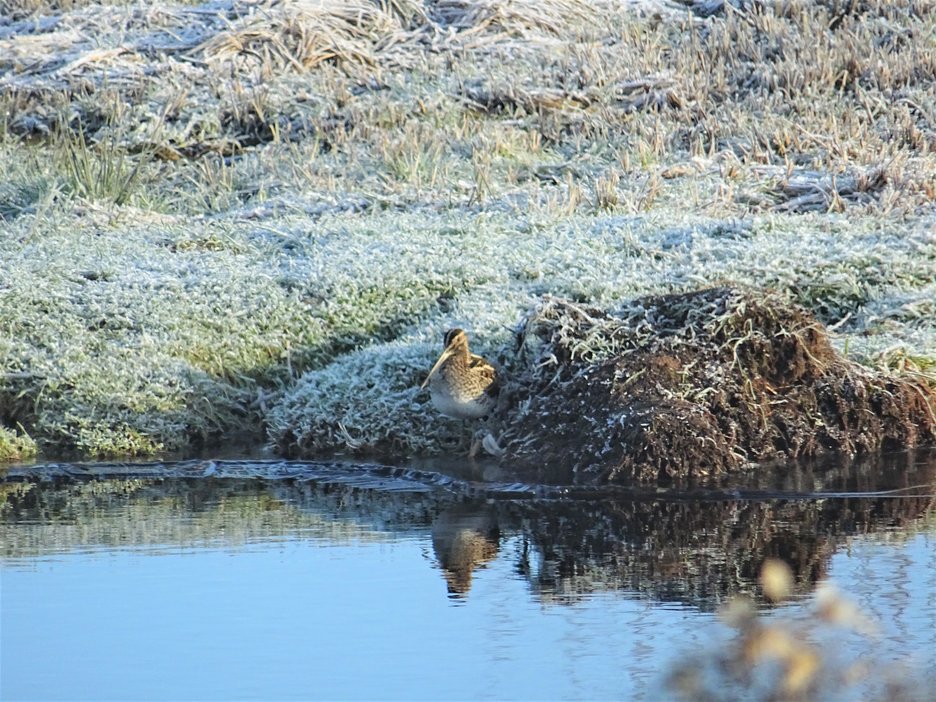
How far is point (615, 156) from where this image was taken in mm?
14672

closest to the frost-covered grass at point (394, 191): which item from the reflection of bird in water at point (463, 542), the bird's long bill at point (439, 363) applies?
the bird's long bill at point (439, 363)

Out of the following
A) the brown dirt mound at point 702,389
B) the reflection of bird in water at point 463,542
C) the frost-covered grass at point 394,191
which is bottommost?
the reflection of bird in water at point 463,542

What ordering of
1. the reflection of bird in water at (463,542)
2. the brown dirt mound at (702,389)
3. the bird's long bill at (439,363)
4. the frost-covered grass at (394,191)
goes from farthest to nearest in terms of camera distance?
the frost-covered grass at (394,191) < the bird's long bill at (439,363) < the brown dirt mound at (702,389) < the reflection of bird in water at (463,542)

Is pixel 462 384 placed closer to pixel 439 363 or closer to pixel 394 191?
pixel 439 363

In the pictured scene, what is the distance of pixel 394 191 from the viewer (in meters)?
13.7

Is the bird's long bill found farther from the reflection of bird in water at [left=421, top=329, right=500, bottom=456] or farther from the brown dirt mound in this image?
the brown dirt mound

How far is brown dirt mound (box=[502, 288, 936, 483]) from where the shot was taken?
868 cm

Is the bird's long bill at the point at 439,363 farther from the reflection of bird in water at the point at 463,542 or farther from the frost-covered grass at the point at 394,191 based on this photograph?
the reflection of bird in water at the point at 463,542

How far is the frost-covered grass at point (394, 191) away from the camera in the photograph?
10000 mm

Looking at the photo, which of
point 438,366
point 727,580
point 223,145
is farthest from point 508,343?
point 223,145

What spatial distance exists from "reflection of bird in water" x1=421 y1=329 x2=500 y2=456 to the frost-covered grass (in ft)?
1.46

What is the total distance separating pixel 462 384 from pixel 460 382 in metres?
0.02

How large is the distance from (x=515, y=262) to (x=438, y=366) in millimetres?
2354

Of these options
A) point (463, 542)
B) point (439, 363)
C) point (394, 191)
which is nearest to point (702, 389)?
point (439, 363)
